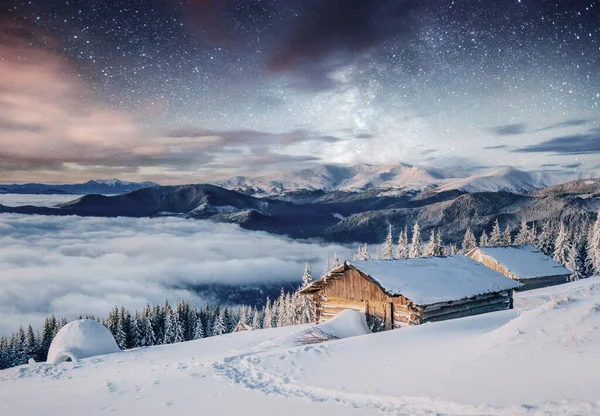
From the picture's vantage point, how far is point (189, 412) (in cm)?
891

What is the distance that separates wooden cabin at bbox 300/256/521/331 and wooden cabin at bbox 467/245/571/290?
22.5 meters

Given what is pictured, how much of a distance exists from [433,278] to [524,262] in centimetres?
3266

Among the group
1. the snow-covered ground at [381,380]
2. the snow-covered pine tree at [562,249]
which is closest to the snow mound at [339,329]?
the snow-covered ground at [381,380]

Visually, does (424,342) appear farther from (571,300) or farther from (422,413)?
(422,413)

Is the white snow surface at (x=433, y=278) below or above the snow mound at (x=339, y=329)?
above

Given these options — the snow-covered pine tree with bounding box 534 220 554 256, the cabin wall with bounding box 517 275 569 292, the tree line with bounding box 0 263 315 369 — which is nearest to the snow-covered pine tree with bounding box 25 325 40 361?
the tree line with bounding box 0 263 315 369

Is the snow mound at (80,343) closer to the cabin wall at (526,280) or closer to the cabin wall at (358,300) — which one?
the cabin wall at (358,300)

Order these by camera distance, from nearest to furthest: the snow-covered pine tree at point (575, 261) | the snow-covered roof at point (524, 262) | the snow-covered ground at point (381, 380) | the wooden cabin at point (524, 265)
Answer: the snow-covered ground at point (381, 380)
the wooden cabin at point (524, 265)
the snow-covered roof at point (524, 262)
the snow-covered pine tree at point (575, 261)

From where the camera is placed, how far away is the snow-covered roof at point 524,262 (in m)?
47.5

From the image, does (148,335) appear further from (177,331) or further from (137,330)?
(177,331)

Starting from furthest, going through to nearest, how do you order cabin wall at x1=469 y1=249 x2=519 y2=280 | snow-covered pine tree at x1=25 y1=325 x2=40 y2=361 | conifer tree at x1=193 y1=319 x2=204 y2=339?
1. conifer tree at x1=193 y1=319 x2=204 y2=339
2. snow-covered pine tree at x1=25 y1=325 x2=40 y2=361
3. cabin wall at x1=469 y1=249 x2=519 y2=280

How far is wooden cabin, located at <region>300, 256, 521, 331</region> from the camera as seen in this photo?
21.9m

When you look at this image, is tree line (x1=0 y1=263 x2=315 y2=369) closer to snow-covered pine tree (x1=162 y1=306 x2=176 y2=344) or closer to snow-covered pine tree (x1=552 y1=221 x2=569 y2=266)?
snow-covered pine tree (x1=162 y1=306 x2=176 y2=344)

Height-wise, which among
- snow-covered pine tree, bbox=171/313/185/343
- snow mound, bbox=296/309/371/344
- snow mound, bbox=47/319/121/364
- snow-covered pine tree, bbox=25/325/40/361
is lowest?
snow-covered pine tree, bbox=25/325/40/361
